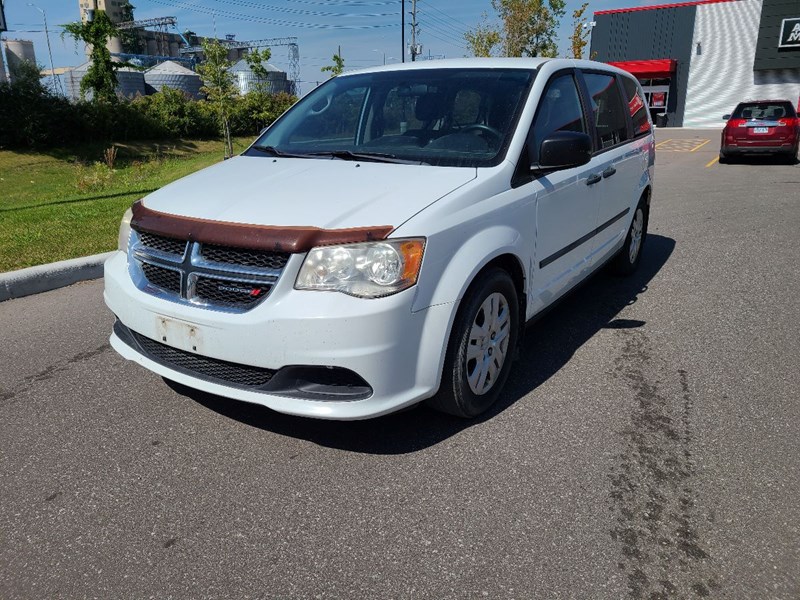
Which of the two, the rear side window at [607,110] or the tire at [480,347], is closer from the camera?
the tire at [480,347]

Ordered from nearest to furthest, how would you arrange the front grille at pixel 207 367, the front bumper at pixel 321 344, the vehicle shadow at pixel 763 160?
the front bumper at pixel 321 344 < the front grille at pixel 207 367 < the vehicle shadow at pixel 763 160

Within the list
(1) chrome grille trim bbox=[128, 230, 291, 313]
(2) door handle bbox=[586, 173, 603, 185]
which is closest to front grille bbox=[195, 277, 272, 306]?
(1) chrome grille trim bbox=[128, 230, 291, 313]

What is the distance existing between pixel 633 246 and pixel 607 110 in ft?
5.14

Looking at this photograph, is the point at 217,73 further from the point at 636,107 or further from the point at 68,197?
the point at 636,107

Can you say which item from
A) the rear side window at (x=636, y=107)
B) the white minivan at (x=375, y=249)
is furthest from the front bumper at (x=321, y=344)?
the rear side window at (x=636, y=107)

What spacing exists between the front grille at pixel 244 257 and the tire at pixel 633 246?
3830 millimetres

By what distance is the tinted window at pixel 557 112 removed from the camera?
376 centimetres

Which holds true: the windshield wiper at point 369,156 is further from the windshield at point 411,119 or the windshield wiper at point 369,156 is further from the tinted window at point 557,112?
the tinted window at point 557,112

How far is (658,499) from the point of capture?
2777 millimetres

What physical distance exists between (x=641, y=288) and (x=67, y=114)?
25941 millimetres

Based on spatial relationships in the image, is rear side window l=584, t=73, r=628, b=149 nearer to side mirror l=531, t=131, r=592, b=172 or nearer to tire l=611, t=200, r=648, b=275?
tire l=611, t=200, r=648, b=275

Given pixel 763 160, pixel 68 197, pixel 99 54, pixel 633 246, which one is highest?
pixel 99 54

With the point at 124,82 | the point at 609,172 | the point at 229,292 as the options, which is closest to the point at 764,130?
the point at 609,172

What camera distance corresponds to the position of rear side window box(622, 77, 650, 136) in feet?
18.5
